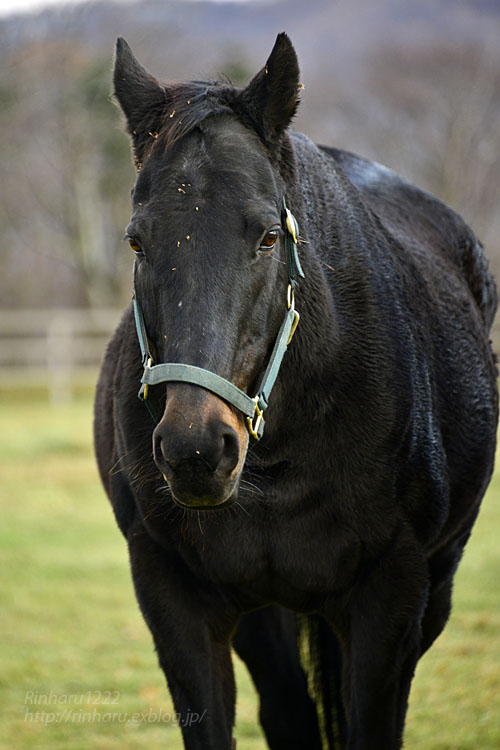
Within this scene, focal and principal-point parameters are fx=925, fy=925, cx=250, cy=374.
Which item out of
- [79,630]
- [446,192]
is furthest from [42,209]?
[79,630]

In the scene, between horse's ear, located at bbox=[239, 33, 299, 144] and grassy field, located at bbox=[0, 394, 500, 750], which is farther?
grassy field, located at bbox=[0, 394, 500, 750]

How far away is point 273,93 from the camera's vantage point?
2592mm

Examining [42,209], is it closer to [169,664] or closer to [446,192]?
[446,192]

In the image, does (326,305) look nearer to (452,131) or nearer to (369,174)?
(369,174)

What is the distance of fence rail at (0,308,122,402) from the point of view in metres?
20.2

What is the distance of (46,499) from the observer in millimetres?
9852

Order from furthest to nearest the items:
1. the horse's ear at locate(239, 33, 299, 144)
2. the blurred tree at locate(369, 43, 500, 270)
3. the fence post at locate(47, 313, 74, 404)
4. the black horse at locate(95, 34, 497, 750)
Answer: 1. the blurred tree at locate(369, 43, 500, 270)
2. the fence post at locate(47, 313, 74, 404)
3. the horse's ear at locate(239, 33, 299, 144)
4. the black horse at locate(95, 34, 497, 750)

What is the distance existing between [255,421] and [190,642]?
0.90m

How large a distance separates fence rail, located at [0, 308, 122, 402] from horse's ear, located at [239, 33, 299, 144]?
55.8ft

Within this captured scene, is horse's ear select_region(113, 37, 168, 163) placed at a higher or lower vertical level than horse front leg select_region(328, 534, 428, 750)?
higher

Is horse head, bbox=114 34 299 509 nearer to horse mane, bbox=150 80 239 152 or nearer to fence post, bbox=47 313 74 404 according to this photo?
horse mane, bbox=150 80 239 152

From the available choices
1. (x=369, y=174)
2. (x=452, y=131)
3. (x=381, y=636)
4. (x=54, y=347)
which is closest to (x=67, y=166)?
(x=54, y=347)

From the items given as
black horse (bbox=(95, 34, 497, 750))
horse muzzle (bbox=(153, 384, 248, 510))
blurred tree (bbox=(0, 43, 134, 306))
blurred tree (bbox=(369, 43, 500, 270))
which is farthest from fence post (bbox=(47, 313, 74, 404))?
horse muzzle (bbox=(153, 384, 248, 510))

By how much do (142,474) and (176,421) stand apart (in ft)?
2.76
